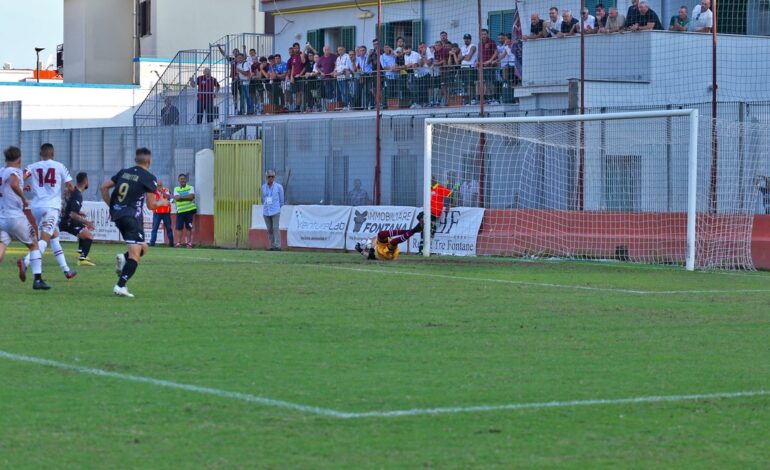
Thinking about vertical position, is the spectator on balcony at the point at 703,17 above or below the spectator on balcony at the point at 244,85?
above

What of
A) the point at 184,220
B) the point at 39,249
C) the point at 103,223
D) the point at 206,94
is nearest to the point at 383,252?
the point at 39,249

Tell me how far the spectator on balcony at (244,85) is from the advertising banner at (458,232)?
14.3 m

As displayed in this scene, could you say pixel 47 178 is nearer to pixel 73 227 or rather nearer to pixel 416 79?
pixel 73 227

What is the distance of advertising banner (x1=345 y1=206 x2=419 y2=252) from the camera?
2873 centimetres

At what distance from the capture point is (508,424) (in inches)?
330

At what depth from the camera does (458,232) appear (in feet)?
90.7

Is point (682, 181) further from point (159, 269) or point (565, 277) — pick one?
point (159, 269)

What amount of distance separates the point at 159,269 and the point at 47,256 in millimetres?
4337

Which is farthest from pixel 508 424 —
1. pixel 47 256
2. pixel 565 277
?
pixel 47 256

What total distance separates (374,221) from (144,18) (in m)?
33.7

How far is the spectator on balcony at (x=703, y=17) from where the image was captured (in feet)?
98.8

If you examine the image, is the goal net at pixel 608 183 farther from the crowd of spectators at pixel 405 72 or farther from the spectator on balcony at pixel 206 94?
the spectator on balcony at pixel 206 94

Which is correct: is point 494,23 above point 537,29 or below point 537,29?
above

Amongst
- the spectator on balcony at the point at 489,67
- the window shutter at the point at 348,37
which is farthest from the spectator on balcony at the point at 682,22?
the window shutter at the point at 348,37
